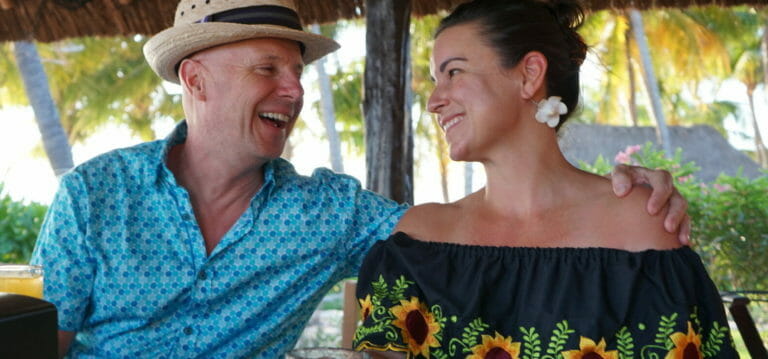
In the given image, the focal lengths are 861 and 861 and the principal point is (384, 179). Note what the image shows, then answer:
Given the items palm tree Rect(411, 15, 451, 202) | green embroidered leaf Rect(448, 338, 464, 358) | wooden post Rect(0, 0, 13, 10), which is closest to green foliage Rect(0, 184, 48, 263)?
wooden post Rect(0, 0, 13, 10)

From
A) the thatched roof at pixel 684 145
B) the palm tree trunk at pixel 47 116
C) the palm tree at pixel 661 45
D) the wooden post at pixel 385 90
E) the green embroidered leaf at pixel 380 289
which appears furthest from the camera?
the palm tree at pixel 661 45

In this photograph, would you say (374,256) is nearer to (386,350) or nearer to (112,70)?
(386,350)

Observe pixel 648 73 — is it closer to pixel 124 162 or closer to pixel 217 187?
pixel 217 187

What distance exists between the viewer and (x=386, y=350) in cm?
201

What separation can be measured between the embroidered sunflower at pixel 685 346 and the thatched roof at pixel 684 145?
14.8 m

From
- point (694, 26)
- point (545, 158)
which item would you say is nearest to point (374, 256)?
point (545, 158)

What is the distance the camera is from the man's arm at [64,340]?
230 centimetres

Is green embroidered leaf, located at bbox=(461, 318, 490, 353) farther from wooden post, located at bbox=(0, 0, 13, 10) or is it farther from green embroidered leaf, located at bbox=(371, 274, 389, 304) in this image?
wooden post, located at bbox=(0, 0, 13, 10)

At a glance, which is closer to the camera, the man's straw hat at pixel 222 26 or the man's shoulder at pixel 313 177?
the man's straw hat at pixel 222 26

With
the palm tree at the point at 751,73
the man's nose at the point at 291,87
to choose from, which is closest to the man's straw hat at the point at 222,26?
the man's nose at the point at 291,87

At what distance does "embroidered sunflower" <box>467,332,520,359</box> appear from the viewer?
6.66 ft

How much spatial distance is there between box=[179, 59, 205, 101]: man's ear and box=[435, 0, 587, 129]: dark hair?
29.7 inches

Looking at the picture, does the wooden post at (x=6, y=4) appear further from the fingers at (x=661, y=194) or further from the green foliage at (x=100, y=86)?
the green foliage at (x=100, y=86)

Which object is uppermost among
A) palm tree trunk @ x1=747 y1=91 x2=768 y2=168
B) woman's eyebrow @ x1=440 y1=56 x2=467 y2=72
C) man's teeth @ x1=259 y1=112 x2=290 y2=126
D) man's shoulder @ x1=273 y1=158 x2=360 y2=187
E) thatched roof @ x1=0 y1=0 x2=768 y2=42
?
thatched roof @ x1=0 y1=0 x2=768 y2=42
